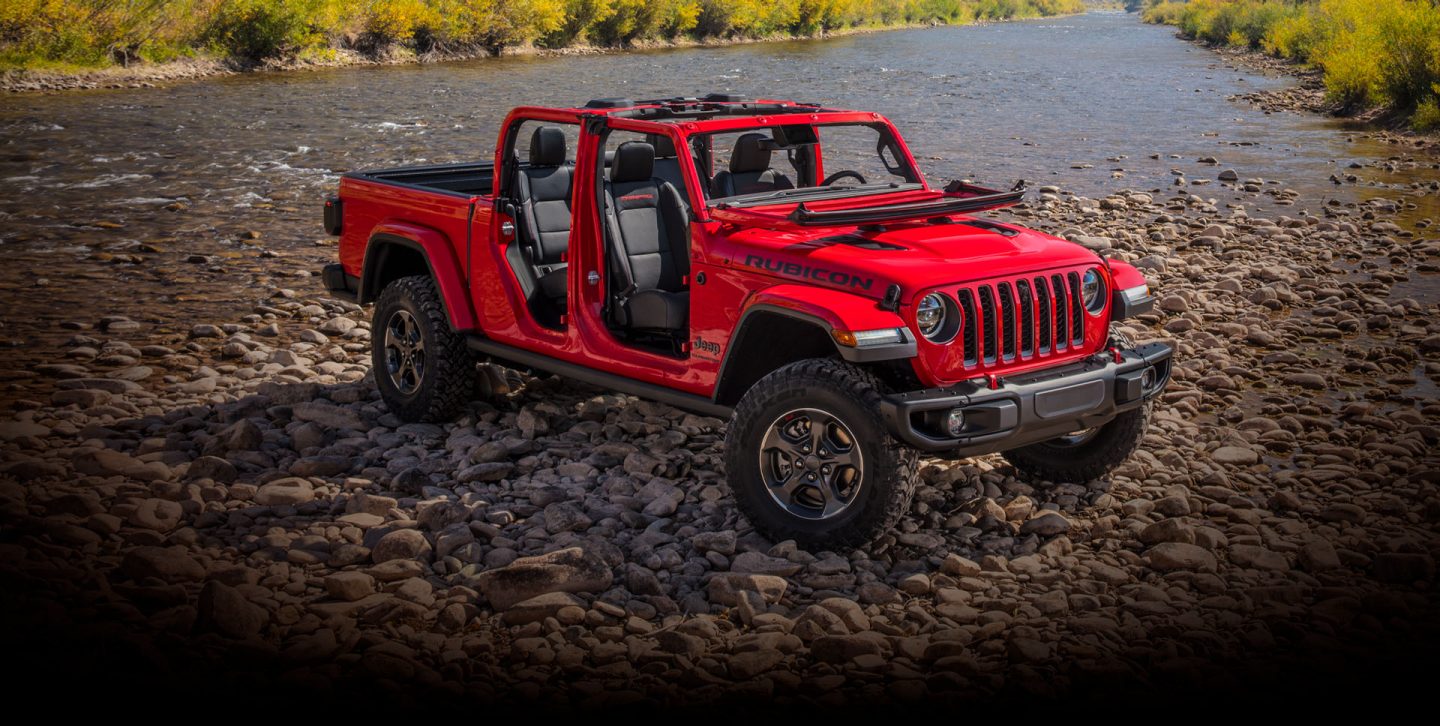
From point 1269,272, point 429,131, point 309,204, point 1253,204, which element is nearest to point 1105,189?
point 1253,204

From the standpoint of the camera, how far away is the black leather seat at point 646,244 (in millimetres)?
6434

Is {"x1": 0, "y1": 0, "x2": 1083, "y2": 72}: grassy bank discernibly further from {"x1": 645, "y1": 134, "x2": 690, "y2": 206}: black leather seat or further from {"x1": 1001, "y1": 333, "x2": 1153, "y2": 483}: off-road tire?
{"x1": 1001, "y1": 333, "x2": 1153, "y2": 483}: off-road tire

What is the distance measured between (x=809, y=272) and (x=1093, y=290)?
140 centimetres

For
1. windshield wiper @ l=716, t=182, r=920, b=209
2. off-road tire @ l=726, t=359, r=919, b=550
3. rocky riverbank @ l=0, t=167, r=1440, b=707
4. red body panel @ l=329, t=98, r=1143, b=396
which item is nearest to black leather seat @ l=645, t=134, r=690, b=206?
red body panel @ l=329, t=98, r=1143, b=396

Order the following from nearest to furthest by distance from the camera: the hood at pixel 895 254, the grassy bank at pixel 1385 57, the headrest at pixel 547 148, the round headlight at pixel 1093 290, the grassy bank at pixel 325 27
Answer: the hood at pixel 895 254 < the round headlight at pixel 1093 290 < the headrest at pixel 547 148 < the grassy bank at pixel 1385 57 < the grassy bank at pixel 325 27

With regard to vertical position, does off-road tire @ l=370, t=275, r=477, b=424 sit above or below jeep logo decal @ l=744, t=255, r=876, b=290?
below

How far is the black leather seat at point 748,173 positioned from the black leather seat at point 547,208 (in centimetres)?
84

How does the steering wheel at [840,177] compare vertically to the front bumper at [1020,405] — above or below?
above

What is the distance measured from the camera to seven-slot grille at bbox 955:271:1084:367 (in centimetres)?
546

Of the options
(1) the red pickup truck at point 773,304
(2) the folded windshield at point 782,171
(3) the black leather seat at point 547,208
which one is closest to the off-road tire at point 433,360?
(1) the red pickup truck at point 773,304

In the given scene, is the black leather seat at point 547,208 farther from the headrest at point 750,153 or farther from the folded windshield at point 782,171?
the headrest at point 750,153

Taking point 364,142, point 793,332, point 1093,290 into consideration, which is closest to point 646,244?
point 793,332

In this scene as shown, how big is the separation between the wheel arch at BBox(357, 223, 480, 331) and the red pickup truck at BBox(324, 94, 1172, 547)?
0.05 feet

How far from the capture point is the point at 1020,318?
5562 mm
